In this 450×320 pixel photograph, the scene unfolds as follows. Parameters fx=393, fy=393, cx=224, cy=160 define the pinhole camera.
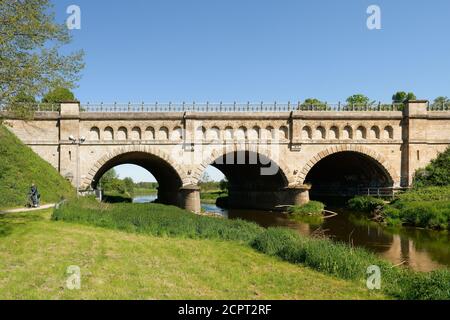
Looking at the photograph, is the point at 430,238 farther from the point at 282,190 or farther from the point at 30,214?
the point at 30,214

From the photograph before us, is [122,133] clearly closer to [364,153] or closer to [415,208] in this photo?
[364,153]

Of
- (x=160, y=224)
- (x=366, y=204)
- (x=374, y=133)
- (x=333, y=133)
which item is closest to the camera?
(x=160, y=224)

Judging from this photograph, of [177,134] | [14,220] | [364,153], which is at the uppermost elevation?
[177,134]

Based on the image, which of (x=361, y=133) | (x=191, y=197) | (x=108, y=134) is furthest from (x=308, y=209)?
(x=108, y=134)

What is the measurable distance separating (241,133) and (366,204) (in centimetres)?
1375

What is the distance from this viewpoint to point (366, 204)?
37.5m

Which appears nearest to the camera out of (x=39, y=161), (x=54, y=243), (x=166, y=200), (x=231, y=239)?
(x=54, y=243)

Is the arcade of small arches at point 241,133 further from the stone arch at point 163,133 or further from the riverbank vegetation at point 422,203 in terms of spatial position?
the riverbank vegetation at point 422,203

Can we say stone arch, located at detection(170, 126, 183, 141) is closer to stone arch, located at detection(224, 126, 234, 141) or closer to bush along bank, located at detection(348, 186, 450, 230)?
stone arch, located at detection(224, 126, 234, 141)

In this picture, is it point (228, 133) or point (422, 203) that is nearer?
point (422, 203)

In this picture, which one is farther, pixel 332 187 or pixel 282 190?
pixel 332 187

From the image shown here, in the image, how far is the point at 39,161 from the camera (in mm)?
33344

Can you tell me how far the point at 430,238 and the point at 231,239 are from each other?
14.0m
